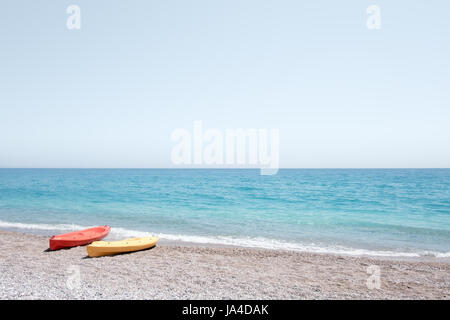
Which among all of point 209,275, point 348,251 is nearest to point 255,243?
point 348,251

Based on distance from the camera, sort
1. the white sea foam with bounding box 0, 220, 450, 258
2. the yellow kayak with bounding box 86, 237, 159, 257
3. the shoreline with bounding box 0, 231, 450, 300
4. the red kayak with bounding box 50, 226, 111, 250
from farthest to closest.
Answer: the white sea foam with bounding box 0, 220, 450, 258 → the red kayak with bounding box 50, 226, 111, 250 → the yellow kayak with bounding box 86, 237, 159, 257 → the shoreline with bounding box 0, 231, 450, 300

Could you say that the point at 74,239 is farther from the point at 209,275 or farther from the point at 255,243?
the point at 255,243

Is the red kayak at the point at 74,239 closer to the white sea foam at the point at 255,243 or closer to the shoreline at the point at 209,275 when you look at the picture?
the shoreline at the point at 209,275

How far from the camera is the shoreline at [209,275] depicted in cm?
664

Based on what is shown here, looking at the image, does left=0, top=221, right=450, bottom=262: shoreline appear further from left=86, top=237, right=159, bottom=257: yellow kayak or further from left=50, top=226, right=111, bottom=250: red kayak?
left=86, top=237, right=159, bottom=257: yellow kayak

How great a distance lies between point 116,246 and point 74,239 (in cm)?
250

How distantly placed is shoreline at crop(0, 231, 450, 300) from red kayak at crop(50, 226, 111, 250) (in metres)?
0.32

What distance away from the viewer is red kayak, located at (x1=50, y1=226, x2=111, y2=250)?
37.4 feet

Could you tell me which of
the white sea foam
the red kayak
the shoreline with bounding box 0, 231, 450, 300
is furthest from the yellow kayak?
the white sea foam

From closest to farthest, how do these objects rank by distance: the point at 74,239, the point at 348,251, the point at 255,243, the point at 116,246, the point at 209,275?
the point at 209,275, the point at 116,246, the point at 74,239, the point at 348,251, the point at 255,243

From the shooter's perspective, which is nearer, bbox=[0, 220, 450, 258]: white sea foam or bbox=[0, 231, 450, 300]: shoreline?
bbox=[0, 231, 450, 300]: shoreline

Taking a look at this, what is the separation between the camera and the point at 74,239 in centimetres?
1178

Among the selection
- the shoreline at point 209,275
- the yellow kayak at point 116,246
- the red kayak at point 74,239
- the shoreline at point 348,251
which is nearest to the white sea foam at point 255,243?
the shoreline at point 348,251
